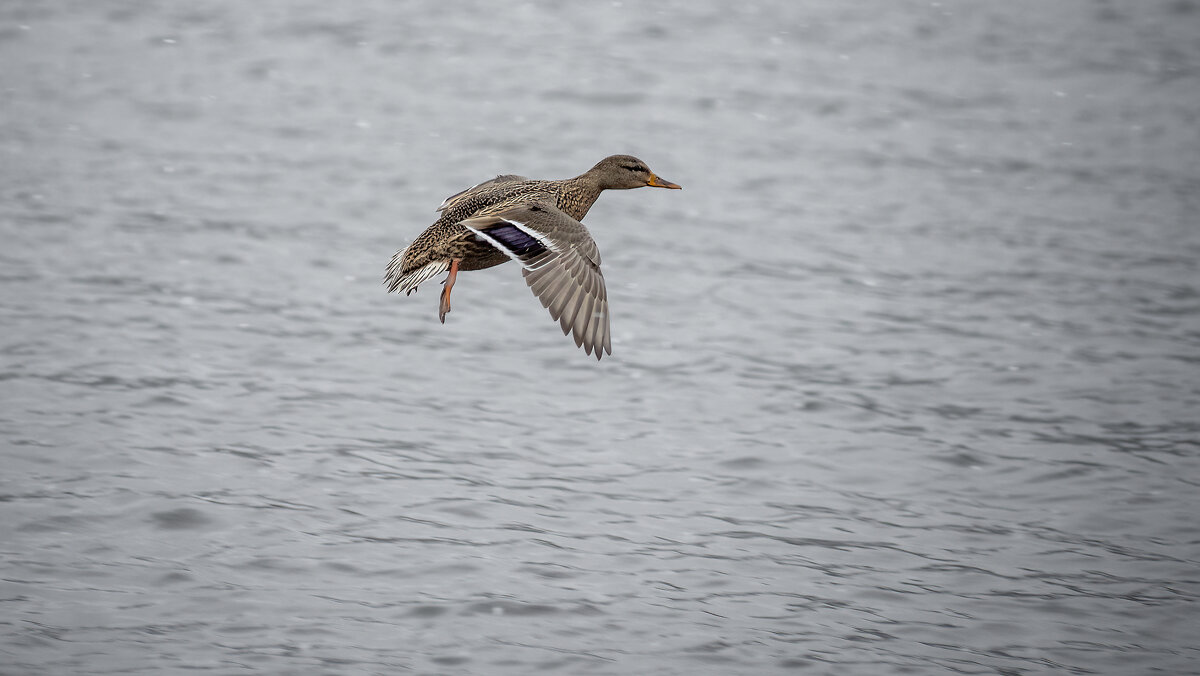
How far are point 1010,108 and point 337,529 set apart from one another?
12.9 m

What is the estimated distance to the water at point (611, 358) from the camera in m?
9.13

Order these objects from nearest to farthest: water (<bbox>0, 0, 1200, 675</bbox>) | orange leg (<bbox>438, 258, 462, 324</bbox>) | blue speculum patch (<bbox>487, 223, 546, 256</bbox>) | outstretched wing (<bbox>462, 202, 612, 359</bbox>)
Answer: outstretched wing (<bbox>462, 202, 612, 359</bbox>), blue speculum patch (<bbox>487, 223, 546, 256</bbox>), orange leg (<bbox>438, 258, 462, 324</bbox>), water (<bbox>0, 0, 1200, 675</bbox>)

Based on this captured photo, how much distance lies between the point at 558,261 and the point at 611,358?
16.4 feet

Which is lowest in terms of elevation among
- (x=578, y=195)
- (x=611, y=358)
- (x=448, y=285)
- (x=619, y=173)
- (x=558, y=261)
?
(x=611, y=358)

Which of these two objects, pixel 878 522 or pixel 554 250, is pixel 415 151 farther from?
pixel 554 250

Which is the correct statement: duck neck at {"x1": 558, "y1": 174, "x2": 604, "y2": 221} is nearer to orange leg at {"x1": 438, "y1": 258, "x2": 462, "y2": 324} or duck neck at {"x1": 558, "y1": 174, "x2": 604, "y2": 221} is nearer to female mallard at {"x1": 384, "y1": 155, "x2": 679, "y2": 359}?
female mallard at {"x1": 384, "y1": 155, "x2": 679, "y2": 359}

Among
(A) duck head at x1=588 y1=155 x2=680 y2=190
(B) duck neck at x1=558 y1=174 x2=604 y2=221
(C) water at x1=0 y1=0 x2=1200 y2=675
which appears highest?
(A) duck head at x1=588 y1=155 x2=680 y2=190

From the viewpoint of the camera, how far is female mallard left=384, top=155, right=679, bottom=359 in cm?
764

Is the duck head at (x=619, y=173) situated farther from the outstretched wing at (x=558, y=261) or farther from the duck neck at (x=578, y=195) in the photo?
the outstretched wing at (x=558, y=261)

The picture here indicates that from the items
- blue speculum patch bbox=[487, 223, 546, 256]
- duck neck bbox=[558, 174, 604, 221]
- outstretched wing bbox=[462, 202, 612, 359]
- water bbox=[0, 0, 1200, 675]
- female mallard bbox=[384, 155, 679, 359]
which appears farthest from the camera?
water bbox=[0, 0, 1200, 675]

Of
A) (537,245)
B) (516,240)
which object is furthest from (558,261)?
(516,240)

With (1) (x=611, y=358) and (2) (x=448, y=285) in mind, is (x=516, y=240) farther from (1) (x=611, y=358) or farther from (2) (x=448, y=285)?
(1) (x=611, y=358)

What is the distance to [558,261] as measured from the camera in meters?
7.96

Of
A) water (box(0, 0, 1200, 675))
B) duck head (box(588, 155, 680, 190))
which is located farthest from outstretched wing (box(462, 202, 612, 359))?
water (box(0, 0, 1200, 675))
